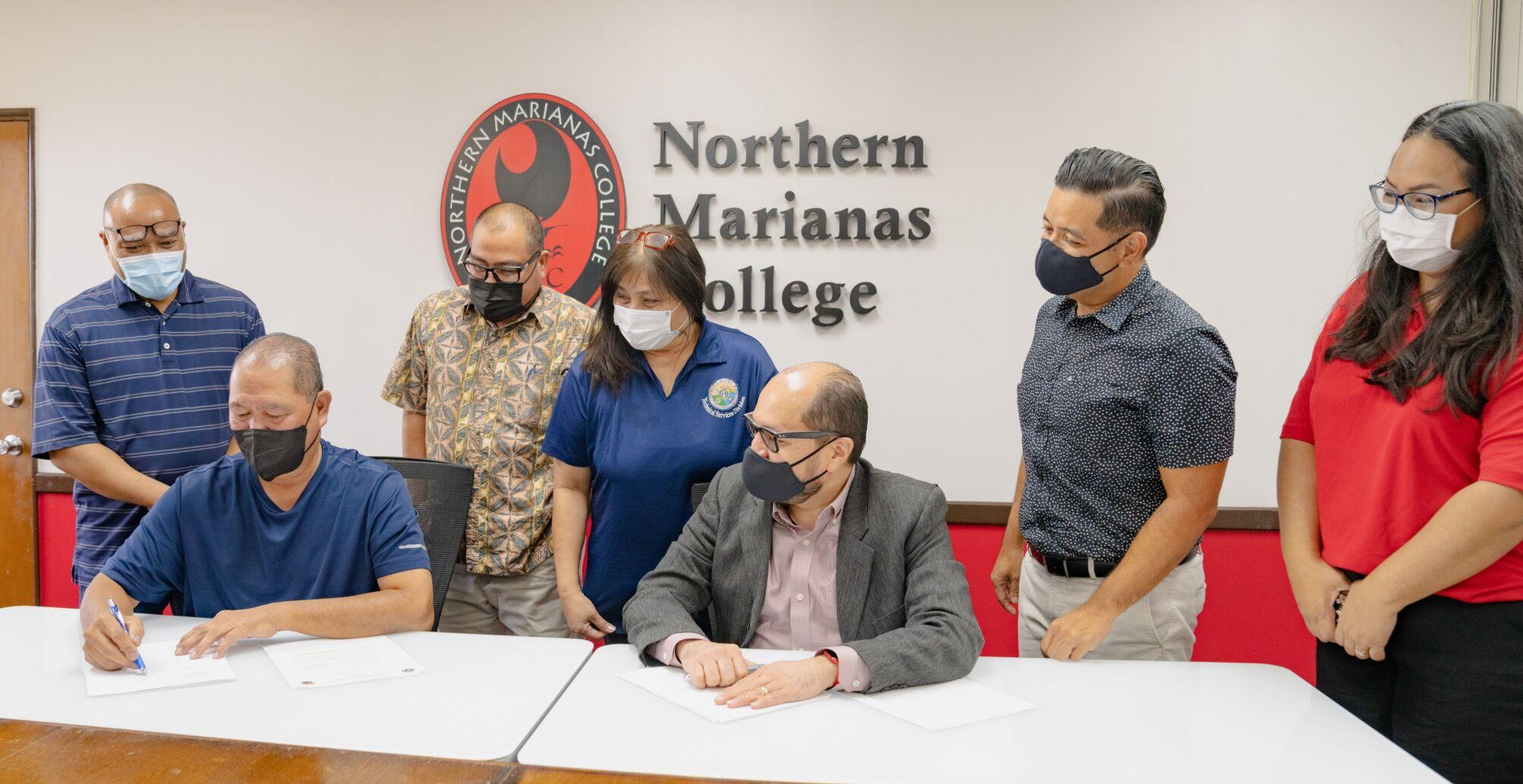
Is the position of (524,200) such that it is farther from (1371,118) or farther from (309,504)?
(1371,118)

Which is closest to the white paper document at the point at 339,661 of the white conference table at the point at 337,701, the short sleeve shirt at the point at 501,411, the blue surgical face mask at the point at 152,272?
the white conference table at the point at 337,701

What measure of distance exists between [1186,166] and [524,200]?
2.24 meters

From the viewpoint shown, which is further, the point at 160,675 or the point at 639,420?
the point at 639,420

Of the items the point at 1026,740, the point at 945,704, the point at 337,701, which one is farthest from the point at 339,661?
the point at 1026,740

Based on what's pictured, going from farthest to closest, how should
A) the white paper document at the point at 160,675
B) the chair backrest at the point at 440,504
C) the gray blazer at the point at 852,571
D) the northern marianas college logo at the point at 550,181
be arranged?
1. the northern marianas college logo at the point at 550,181
2. the chair backrest at the point at 440,504
3. the gray blazer at the point at 852,571
4. the white paper document at the point at 160,675

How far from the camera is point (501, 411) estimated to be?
8.02 ft

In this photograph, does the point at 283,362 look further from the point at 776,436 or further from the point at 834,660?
the point at 834,660

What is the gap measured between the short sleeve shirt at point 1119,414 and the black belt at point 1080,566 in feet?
0.04

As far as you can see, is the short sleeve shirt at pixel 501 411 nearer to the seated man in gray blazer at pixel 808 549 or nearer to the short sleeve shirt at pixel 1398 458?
the seated man in gray blazer at pixel 808 549

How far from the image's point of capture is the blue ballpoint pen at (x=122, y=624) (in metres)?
1.67

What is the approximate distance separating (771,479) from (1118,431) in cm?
69

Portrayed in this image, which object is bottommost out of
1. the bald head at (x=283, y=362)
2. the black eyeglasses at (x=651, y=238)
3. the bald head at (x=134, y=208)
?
the bald head at (x=283, y=362)

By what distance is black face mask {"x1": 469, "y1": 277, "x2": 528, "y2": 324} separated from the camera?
7.97ft

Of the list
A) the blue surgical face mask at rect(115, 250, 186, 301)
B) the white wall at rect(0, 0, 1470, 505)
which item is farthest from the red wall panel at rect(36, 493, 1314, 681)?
the blue surgical face mask at rect(115, 250, 186, 301)
